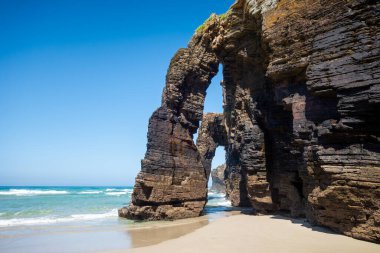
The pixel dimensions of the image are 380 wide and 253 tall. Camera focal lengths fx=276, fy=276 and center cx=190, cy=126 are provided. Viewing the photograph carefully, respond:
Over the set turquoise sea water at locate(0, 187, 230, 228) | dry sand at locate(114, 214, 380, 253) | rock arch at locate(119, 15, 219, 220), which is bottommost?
turquoise sea water at locate(0, 187, 230, 228)

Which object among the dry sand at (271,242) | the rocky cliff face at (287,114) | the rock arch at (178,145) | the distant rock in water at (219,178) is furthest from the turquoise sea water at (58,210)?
the distant rock in water at (219,178)

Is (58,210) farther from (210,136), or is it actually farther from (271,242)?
(210,136)

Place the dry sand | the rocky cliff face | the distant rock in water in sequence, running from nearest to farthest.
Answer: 1. the dry sand
2. the rocky cliff face
3. the distant rock in water

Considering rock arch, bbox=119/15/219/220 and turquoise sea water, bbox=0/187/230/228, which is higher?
rock arch, bbox=119/15/219/220

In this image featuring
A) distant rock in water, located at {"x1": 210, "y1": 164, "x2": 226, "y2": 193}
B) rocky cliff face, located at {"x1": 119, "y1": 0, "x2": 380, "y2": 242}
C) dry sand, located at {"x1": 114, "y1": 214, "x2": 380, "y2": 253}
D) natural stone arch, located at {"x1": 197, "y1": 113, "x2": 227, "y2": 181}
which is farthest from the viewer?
distant rock in water, located at {"x1": 210, "y1": 164, "x2": 226, "y2": 193}

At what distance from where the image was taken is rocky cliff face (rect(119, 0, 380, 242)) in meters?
9.12

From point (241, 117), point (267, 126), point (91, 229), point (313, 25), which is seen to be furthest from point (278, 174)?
point (91, 229)

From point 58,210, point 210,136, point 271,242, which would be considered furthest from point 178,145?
point 210,136

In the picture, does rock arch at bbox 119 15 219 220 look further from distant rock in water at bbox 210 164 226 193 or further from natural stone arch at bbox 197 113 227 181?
distant rock in water at bbox 210 164 226 193

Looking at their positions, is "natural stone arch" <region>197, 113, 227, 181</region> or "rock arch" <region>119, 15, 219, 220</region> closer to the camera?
"rock arch" <region>119, 15, 219, 220</region>

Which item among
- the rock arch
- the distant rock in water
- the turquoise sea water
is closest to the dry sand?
the rock arch

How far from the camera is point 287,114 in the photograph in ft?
55.3

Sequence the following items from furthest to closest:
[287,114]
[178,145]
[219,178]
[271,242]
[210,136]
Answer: [219,178], [210,136], [178,145], [287,114], [271,242]

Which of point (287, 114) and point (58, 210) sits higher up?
point (287, 114)
